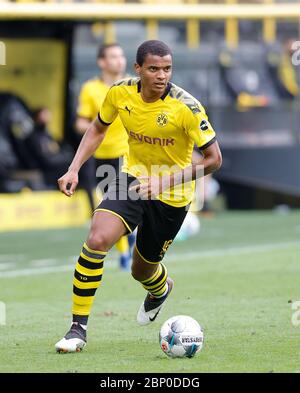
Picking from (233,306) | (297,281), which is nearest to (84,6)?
(297,281)

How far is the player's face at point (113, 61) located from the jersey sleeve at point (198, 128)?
504 centimetres

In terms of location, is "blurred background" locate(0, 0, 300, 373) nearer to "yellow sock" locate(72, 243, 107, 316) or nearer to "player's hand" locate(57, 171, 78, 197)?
"yellow sock" locate(72, 243, 107, 316)

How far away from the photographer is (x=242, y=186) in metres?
23.1

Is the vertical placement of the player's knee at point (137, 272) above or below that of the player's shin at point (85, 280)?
above

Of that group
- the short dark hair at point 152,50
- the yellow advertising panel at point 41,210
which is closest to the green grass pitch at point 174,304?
the yellow advertising panel at point 41,210

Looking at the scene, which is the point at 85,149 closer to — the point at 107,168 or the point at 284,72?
the point at 107,168

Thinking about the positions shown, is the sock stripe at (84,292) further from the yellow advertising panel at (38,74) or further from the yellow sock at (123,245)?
the yellow advertising panel at (38,74)

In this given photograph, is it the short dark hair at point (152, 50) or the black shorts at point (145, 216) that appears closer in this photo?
the short dark hair at point (152, 50)

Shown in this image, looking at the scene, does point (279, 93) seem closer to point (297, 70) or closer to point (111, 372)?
point (297, 70)

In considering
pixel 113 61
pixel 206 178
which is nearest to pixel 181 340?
pixel 113 61

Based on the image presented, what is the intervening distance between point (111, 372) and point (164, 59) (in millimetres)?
2231

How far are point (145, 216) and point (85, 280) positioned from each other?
28.7 inches

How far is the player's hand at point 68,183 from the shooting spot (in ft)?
28.0

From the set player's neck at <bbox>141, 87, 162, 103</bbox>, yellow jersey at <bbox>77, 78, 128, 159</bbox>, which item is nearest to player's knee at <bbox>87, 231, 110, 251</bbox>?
player's neck at <bbox>141, 87, 162, 103</bbox>
